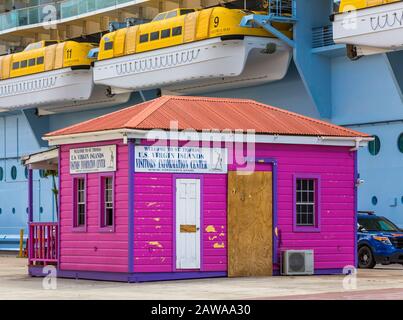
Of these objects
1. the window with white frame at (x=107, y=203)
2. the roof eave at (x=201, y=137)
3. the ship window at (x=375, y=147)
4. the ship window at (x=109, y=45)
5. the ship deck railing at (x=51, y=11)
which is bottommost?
the window with white frame at (x=107, y=203)

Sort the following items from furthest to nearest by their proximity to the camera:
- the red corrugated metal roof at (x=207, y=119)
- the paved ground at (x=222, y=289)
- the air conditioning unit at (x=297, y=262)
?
1. the air conditioning unit at (x=297, y=262)
2. the red corrugated metal roof at (x=207, y=119)
3. the paved ground at (x=222, y=289)

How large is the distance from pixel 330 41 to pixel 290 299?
2210 centimetres

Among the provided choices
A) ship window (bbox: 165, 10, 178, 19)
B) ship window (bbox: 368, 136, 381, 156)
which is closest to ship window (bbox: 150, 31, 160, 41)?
ship window (bbox: 165, 10, 178, 19)

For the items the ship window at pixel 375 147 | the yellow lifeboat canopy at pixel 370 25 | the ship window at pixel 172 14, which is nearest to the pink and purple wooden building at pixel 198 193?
the yellow lifeboat canopy at pixel 370 25

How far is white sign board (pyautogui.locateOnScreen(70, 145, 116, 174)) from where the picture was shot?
24.6m

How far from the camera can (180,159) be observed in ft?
80.7

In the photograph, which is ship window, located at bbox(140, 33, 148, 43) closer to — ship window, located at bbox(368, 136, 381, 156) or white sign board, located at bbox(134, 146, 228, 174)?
ship window, located at bbox(368, 136, 381, 156)

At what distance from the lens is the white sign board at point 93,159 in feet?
80.6

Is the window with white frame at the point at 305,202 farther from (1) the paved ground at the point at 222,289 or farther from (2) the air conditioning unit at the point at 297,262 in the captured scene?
(1) the paved ground at the point at 222,289

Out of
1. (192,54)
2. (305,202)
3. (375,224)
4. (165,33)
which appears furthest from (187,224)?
(165,33)

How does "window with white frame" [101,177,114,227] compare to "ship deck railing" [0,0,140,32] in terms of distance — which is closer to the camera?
"window with white frame" [101,177,114,227]

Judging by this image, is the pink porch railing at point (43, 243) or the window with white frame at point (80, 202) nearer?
the window with white frame at point (80, 202)

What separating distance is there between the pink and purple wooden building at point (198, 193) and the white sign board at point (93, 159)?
0.02 m

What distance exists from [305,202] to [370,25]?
9.36m
